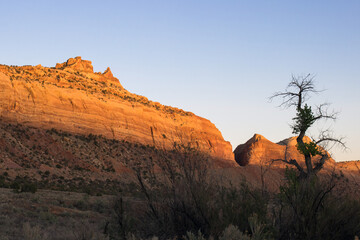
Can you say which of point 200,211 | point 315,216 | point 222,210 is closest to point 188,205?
point 200,211

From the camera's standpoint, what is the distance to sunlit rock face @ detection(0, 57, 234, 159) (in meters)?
46.4

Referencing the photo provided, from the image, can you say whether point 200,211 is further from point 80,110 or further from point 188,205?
point 80,110

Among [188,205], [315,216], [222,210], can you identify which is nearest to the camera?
[315,216]

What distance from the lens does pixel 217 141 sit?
254 ft

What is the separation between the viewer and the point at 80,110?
175 ft


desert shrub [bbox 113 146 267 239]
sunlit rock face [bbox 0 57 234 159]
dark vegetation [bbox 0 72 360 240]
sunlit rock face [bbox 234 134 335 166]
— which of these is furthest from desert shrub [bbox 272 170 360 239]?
sunlit rock face [bbox 234 134 335 166]

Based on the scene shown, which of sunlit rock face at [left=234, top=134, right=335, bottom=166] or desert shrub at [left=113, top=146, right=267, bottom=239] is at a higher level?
sunlit rock face at [left=234, top=134, right=335, bottom=166]

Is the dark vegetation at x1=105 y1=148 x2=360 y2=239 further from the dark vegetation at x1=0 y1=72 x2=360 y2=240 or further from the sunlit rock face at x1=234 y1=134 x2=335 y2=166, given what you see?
the sunlit rock face at x1=234 y1=134 x2=335 y2=166

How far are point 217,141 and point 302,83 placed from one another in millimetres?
54078

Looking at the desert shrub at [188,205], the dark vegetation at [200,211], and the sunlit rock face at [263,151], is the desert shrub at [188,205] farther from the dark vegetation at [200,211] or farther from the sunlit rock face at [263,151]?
the sunlit rock face at [263,151]

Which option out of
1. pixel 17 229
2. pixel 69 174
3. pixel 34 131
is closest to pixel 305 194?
pixel 17 229

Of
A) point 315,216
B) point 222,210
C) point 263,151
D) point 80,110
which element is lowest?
point 222,210

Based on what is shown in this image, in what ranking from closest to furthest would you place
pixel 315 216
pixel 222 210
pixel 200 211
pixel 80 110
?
pixel 315 216
pixel 200 211
pixel 222 210
pixel 80 110

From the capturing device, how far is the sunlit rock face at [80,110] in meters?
46.4
